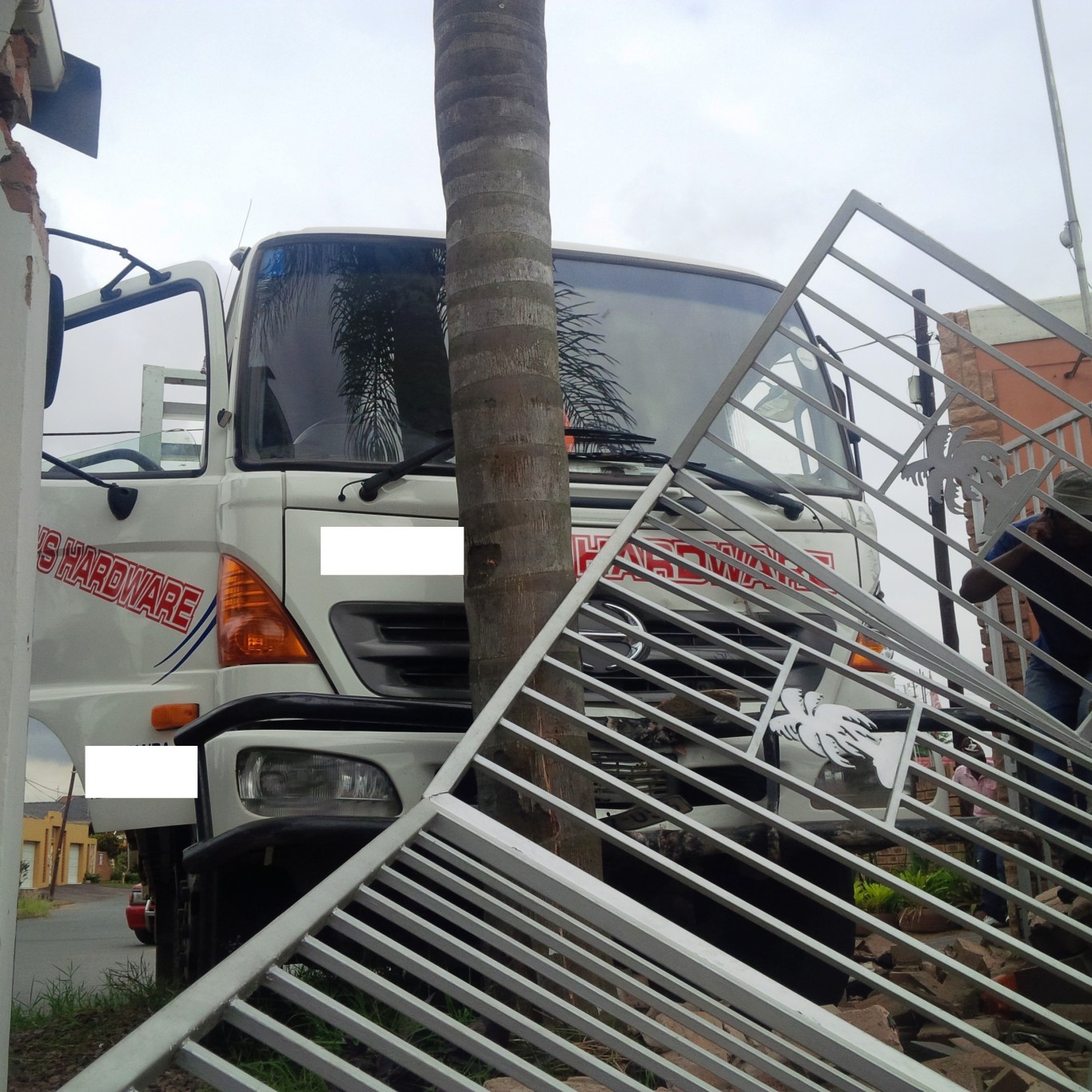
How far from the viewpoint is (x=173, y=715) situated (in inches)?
129

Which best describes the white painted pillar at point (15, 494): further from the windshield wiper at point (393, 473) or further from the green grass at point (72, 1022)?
the green grass at point (72, 1022)

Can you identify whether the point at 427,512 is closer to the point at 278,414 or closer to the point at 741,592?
the point at 278,414

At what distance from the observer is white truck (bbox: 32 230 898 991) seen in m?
3.00

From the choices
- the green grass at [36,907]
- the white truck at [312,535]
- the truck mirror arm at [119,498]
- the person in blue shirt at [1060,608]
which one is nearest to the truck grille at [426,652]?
the white truck at [312,535]

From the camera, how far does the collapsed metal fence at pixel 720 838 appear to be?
5.22ft

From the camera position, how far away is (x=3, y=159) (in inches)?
69.4

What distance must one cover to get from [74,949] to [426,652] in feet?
25.9

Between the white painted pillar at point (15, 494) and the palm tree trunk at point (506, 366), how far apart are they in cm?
133

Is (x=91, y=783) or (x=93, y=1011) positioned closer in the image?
(x=91, y=783)

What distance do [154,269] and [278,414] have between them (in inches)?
25.1

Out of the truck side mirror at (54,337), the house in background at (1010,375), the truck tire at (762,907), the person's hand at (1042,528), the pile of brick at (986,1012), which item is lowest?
the pile of brick at (986,1012)

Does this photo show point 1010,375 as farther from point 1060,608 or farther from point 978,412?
point 1060,608

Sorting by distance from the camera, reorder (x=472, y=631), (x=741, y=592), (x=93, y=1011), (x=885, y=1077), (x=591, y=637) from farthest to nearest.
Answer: (x=93, y=1011) → (x=591, y=637) → (x=472, y=631) → (x=741, y=592) → (x=885, y=1077)

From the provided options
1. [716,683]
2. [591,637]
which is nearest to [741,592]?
[591,637]
